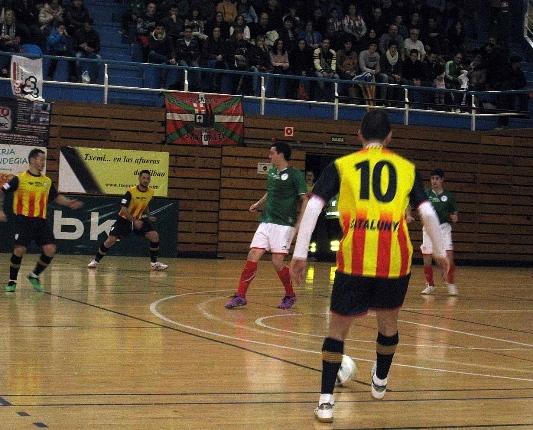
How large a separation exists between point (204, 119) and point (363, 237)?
1906 cm

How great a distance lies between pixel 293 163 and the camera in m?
26.9

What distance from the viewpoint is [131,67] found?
26.0 m

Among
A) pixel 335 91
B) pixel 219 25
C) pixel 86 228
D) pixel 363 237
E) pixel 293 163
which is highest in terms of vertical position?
pixel 219 25

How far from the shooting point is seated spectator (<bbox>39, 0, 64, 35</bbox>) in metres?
24.6

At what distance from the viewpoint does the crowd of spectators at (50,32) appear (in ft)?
78.6

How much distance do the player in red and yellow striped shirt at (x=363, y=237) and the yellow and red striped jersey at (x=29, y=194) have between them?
8.92 meters

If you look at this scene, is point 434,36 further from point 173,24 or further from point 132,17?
point 132,17

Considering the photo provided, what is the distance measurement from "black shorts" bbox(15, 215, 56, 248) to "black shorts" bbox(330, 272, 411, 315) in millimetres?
8838

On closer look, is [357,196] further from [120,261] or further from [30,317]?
[120,261]

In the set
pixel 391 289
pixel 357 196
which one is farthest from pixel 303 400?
pixel 357 196

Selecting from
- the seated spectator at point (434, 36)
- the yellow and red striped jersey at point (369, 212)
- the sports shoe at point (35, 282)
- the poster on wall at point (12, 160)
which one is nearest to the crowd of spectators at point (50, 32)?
the poster on wall at point (12, 160)

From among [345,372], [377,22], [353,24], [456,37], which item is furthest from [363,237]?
[456,37]

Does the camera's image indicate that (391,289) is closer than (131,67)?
Yes

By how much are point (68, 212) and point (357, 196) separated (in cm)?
1842
